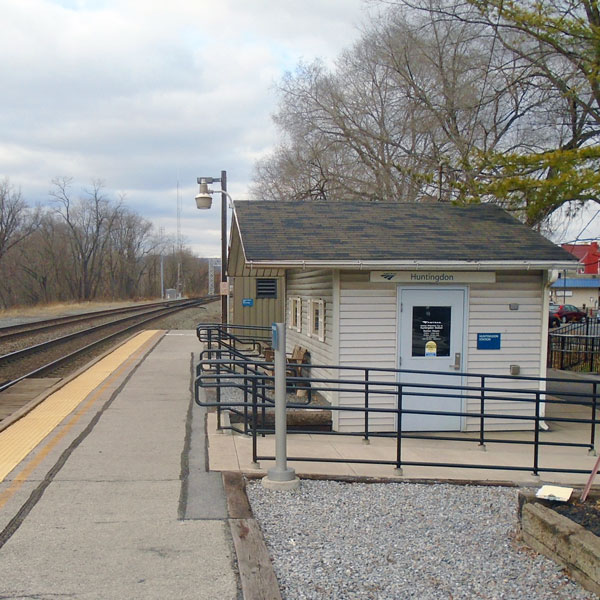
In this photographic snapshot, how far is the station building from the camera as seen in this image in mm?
10633

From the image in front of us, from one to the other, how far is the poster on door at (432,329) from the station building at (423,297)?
16 mm

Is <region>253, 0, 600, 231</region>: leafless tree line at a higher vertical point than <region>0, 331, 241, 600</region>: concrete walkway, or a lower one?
higher

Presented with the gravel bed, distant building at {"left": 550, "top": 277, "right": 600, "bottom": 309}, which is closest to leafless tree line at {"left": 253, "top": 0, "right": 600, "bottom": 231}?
the gravel bed

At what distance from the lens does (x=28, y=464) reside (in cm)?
668

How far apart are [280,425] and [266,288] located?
15593 mm

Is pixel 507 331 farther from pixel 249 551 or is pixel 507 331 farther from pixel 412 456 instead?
pixel 249 551

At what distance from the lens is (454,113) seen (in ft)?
73.0

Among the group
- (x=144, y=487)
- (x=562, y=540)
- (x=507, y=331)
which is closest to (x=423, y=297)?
(x=507, y=331)

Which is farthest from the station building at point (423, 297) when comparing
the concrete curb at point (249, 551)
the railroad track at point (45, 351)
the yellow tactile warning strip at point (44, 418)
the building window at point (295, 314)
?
the railroad track at point (45, 351)

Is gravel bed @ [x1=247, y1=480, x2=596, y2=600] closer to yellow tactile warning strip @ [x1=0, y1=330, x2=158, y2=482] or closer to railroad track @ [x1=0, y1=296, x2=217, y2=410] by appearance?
yellow tactile warning strip @ [x1=0, y1=330, x2=158, y2=482]

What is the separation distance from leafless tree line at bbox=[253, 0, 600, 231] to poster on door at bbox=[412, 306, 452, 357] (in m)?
2.85

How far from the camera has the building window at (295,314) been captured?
1421cm

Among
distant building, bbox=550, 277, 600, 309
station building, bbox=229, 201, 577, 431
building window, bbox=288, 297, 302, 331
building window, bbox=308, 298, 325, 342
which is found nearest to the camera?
station building, bbox=229, 201, 577, 431

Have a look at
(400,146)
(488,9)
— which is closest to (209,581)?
(488,9)
